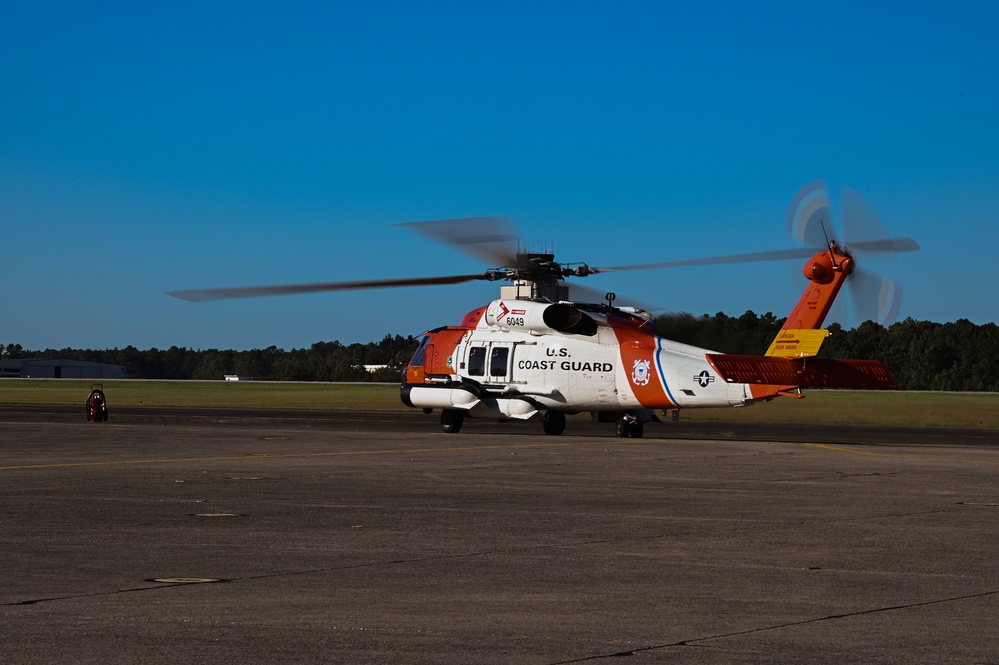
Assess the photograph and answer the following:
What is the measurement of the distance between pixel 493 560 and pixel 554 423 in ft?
92.3

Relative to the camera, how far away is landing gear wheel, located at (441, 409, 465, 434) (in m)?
40.4

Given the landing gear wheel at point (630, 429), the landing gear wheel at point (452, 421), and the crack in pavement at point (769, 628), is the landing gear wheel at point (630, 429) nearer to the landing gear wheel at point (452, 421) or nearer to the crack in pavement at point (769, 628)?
the landing gear wheel at point (452, 421)

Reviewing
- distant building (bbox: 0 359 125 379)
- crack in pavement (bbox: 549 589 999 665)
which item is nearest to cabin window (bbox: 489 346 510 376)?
crack in pavement (bbox: 549 589 999 665)

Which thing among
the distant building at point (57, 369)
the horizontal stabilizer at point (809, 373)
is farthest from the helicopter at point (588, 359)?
the distant building at point (57, 369)

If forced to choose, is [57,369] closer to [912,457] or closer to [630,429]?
[630,429]

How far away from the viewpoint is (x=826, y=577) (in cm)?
1148

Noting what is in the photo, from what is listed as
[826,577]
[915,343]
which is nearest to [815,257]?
[826,577]

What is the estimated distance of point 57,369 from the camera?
579ft

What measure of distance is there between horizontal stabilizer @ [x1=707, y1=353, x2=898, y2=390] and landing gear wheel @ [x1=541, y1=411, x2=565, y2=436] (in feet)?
24.6

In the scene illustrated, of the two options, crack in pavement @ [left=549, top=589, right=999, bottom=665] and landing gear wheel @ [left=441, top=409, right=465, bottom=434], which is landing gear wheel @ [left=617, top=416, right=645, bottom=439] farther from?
crack in pavement @ [left=549, top=589, right=999, bottom=665]

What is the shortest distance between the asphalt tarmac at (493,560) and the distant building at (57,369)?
163 metres

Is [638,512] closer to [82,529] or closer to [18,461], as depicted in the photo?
[82,529]

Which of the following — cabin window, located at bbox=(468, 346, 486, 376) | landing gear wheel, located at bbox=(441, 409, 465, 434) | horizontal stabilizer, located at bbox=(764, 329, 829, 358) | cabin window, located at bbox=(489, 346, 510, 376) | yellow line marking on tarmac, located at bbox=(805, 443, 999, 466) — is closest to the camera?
yellow line marking on tarmac, located at bbox=(805, 443, 999, 466)

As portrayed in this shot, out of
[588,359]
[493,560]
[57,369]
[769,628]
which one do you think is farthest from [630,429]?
[57,369]
